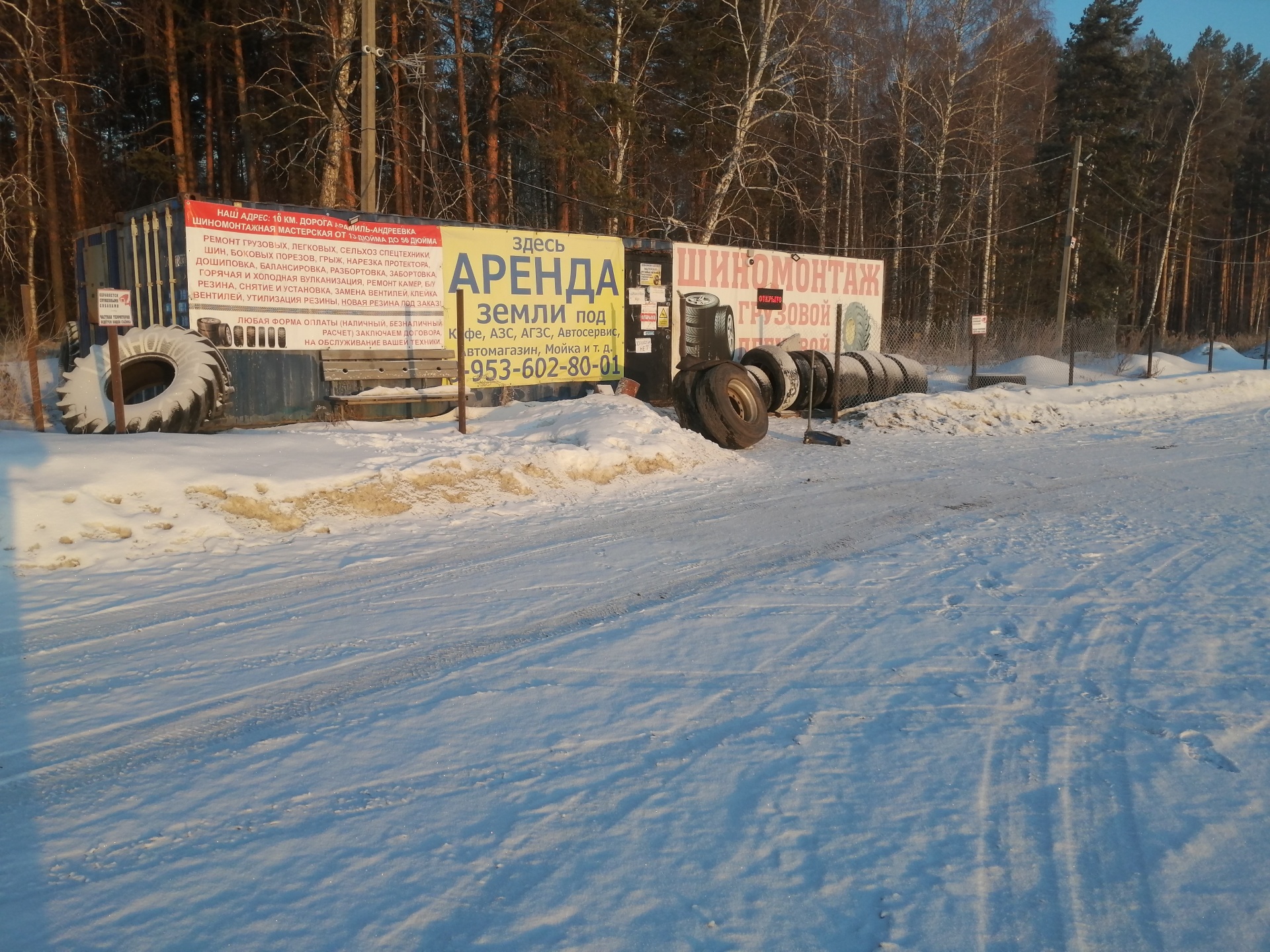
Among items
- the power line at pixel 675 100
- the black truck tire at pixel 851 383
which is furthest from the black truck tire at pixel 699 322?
the power line at pixel 675 100

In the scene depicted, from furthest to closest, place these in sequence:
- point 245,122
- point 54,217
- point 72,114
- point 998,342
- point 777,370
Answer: point 998,342
point 54,217
point 245,122
point 72,114
point 777,370

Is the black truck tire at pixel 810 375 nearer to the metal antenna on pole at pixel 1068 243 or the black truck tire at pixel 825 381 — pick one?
the black truck tire at pixel 825 381

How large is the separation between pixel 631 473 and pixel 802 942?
7623 mm

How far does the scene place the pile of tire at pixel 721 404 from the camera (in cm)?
1217

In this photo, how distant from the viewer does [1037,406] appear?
1605 cm

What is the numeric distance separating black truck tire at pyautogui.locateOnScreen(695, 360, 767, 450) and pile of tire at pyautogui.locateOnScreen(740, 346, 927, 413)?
1688mm

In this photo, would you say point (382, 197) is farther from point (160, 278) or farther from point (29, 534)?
point (29, 534)

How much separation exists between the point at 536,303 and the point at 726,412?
174 inches

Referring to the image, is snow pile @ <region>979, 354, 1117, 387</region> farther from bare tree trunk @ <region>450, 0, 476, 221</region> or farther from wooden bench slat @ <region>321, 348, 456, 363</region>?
wooden bench slat @ <region>321, 348, 456, 363</region>

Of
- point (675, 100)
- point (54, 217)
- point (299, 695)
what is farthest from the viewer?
point (675, 100)

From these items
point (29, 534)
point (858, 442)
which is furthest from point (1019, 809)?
point (858, 442)

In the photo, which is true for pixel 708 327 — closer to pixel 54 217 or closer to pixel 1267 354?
pixel 54 217

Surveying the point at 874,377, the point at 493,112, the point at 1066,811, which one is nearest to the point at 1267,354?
the point at 874,377

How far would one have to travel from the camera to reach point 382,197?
2536 cm
